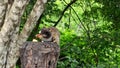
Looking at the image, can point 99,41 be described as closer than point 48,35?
No

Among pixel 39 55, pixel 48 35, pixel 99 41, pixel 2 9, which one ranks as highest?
pixel 2 9

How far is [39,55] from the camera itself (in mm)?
2910

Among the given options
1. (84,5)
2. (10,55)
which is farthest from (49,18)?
(10,55)

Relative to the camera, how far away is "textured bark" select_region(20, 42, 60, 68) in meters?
2.91

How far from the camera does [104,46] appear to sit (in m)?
5.64

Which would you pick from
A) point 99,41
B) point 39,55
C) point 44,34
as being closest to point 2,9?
point 44,34

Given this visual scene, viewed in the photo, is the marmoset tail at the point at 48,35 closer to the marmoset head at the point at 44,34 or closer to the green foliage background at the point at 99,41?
the marmoset head at the point at 44,34

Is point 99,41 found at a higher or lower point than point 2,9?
lower

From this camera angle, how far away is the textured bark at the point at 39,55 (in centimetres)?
291

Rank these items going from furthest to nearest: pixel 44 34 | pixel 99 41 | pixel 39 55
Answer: pixel 99 41
pixel 44 34
pixel 39 55

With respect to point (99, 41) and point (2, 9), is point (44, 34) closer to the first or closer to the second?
point (2, 9)

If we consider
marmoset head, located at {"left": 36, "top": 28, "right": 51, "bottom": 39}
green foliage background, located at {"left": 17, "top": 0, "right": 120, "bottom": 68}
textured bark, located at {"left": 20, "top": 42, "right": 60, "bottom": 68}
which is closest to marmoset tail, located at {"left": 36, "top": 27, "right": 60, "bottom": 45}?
marmoset head, located at {"left": 36, "top": 28, "right": 51, "bottom": 39}

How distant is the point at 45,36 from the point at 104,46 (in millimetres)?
2629

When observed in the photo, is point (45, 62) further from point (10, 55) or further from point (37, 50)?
point (10, 55)
